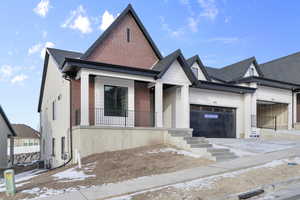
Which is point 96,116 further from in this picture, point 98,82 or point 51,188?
point 51,188

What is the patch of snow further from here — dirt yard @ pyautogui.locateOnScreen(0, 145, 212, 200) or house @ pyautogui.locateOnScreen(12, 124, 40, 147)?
house @ pyautogui.locateOnScreen(12, 124, 40, 147)

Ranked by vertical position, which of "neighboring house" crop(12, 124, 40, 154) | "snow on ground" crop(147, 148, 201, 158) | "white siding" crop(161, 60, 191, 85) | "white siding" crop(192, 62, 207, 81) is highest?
"white siding" crop(192, 62, 207, 81)

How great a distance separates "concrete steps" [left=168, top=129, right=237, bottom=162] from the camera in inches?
459

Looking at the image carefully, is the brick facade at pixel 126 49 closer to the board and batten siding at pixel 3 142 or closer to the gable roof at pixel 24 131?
the board and batten siding at pixel 3 142

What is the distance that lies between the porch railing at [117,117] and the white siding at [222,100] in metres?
3.59

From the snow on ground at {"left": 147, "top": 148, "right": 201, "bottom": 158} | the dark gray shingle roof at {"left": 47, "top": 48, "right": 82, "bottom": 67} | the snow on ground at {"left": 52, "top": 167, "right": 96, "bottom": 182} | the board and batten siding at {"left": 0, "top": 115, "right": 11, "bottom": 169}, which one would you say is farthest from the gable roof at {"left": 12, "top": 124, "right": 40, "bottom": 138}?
the snow on ground at {"left": 52, "top": 167, "right": 96, "bottom": 182}

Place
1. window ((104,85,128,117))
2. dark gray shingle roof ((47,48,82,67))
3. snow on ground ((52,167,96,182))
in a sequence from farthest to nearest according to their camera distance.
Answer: dark gray shingle roof ((47,48,82,67)) → window ((104,85,128,117)) → snow on ground ((52,167,96,182))

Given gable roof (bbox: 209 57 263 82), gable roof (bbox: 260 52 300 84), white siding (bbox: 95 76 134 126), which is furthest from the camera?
gable roof (bbox: 260 52 300 84)

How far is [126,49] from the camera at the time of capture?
16.4m

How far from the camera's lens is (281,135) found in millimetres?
18969

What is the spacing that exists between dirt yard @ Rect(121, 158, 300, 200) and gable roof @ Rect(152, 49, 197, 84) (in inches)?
305

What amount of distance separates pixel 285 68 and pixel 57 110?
22.1 metres

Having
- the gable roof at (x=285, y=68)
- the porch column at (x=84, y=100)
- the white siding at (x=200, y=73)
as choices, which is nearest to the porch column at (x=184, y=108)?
the white siding at (x=200, y=73)

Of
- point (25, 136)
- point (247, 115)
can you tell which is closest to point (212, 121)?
point (247, 115)
